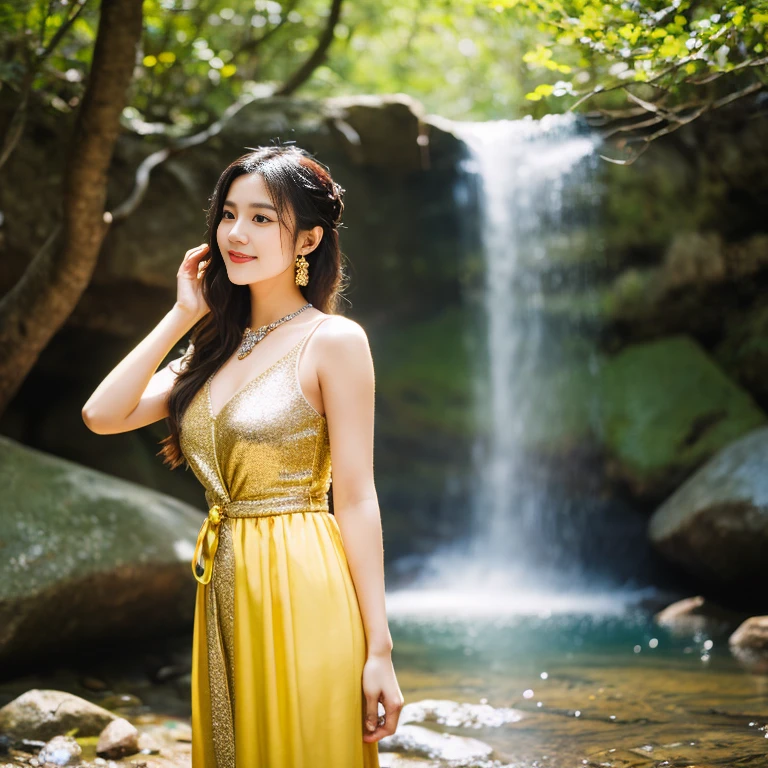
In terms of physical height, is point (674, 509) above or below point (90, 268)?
below

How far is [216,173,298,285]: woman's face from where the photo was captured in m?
2.14

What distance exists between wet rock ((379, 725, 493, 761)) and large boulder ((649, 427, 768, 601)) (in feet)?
12.0

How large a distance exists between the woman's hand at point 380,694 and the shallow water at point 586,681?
2.04m

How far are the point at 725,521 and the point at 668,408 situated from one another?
2454 millimetres

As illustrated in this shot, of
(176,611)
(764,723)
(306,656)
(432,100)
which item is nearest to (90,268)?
(176,611)

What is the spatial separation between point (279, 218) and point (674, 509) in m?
6.21

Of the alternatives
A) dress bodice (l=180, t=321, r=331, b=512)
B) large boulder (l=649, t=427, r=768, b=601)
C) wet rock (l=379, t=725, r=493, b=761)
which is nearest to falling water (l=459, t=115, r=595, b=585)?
large boulder (l=649, t=427, r=768, b=601)

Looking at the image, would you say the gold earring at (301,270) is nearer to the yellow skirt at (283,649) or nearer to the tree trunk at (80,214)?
the yellow skirt at (283,649)

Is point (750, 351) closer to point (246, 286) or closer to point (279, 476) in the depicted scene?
point (246, 286)

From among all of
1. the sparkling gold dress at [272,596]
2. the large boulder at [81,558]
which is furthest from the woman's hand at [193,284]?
the large boulder at [81,558]

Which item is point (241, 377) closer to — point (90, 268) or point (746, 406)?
point (90, 268)

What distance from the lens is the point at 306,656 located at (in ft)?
6.29

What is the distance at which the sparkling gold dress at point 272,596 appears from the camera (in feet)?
6.26

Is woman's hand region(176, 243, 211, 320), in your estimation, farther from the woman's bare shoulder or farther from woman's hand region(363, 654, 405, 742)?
woman's hand region(363, 654, 405, 742)
